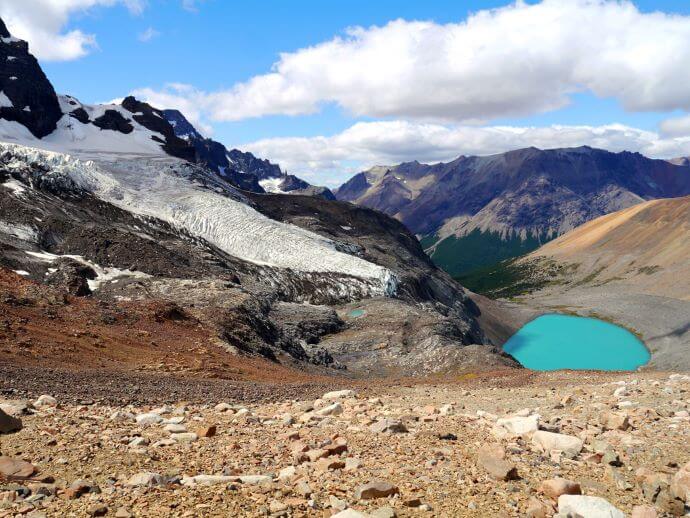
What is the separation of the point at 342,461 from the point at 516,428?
565 cm

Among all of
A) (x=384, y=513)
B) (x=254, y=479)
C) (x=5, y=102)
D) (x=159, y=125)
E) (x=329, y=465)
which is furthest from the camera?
(x=159, y=125)

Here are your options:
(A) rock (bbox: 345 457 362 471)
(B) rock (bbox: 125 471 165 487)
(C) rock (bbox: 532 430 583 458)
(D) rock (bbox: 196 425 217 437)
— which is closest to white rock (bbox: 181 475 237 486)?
(B) rock (bbox: 125 471 165 487)

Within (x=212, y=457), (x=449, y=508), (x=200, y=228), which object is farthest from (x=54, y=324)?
(x=200, y=228)

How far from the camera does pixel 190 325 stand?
41.8 meters

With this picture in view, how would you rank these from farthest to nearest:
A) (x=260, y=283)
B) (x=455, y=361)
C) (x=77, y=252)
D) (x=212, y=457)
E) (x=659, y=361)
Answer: (x=659, y=361)
(x=260, y=283)
(x=77, y=252)
(x=455, y=361)
(x=212, y=457)

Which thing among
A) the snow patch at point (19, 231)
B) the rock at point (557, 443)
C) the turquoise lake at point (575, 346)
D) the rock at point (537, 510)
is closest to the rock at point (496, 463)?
the rock at point (537, 510)

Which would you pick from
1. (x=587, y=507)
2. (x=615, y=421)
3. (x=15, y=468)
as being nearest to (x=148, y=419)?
(x=15, y=468)

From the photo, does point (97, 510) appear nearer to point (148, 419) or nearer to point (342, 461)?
point (342, 461)

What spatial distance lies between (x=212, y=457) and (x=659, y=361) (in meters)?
139

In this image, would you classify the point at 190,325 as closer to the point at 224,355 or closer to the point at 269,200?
the point at 224,355

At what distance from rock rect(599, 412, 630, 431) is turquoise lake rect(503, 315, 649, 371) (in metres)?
115

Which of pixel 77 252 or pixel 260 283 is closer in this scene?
pixel 77 252

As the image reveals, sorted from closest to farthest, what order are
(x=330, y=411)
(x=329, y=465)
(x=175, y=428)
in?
(x=329, y=465)
(x=175, y=428)
(x=330, y=411)

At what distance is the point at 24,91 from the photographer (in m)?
148
